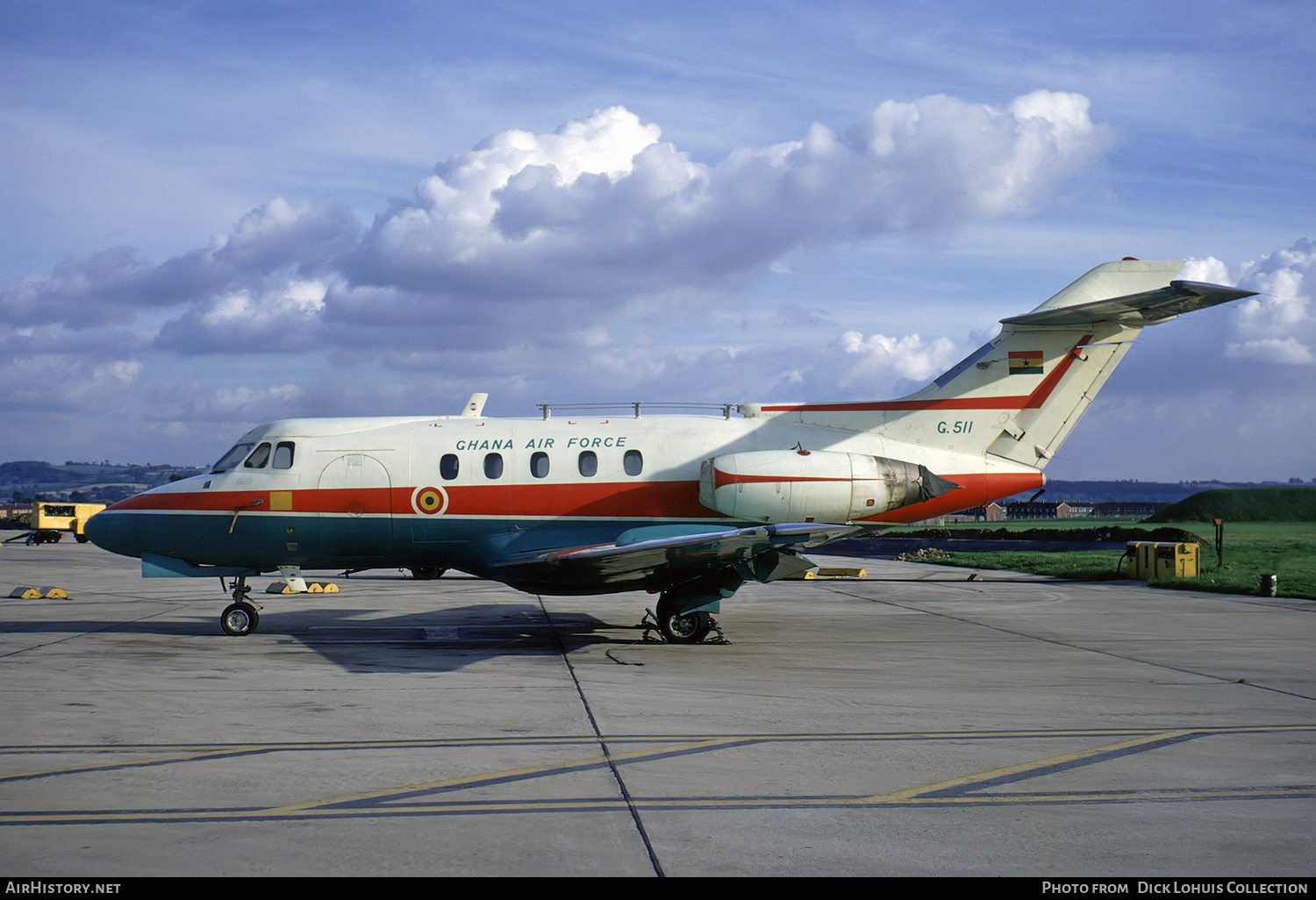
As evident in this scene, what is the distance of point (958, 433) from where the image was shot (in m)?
17.5

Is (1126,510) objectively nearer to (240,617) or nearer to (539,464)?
(539,464)

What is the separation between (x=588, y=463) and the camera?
17031mm

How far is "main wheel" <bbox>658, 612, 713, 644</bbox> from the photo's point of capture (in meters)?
16.5

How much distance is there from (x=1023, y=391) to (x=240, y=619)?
46.1 ft

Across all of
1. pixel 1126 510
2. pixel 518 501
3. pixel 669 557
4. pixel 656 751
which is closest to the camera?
pixel 656 751

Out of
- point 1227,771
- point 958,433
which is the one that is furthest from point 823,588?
point 1227,771

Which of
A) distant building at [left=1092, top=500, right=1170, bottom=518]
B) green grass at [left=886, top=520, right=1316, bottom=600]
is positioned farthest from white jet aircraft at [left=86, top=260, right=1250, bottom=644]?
distant building at [left=1092, top=500, right=1170, bottom=518]

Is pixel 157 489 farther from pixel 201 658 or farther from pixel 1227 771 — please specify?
pixel 1227 771

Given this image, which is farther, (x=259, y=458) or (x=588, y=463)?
(x=259, y=458)

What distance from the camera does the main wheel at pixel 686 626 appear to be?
54.2 feet

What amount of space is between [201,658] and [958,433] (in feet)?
41.4

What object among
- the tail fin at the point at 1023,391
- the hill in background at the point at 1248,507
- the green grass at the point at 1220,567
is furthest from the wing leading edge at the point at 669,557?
the hill in background at the point at 1248,507

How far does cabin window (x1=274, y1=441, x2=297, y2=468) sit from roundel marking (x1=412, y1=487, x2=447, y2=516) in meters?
2.30

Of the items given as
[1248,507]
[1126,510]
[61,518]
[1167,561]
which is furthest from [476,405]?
[1126,510]
